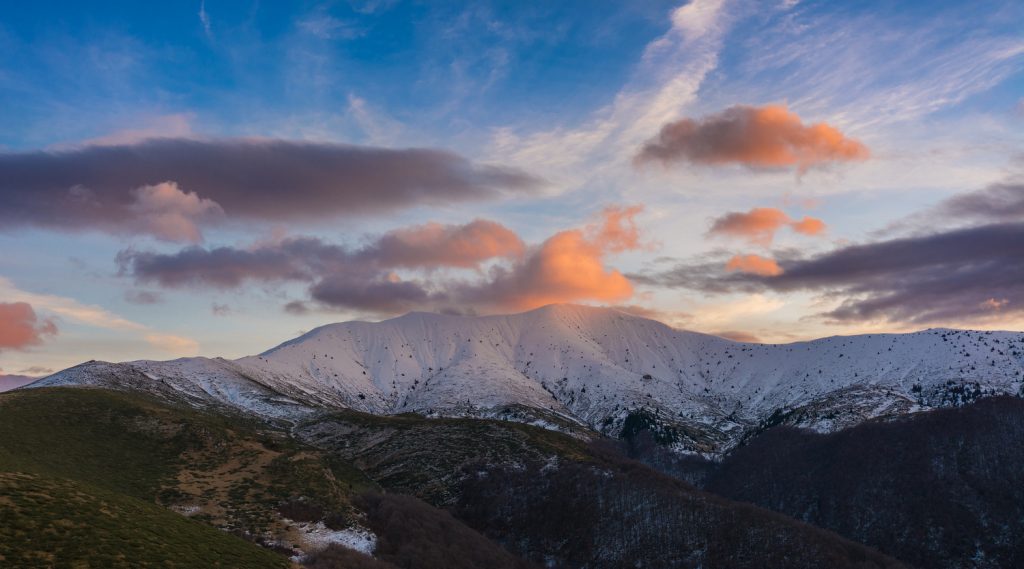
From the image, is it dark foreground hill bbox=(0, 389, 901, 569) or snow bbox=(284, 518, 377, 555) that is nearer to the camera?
dark foreground hill bbox=(0, 389, 901, 569)

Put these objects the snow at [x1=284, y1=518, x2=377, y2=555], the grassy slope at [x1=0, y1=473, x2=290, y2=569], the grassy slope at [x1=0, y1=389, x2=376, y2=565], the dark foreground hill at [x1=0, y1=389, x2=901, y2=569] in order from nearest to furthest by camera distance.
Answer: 1. the grassy slope at [x1=0, y1=473, x2=290, y2=569]
2. the dark foreground hill at [x1=0, y1=389, x2=901, y2=569]
3. the snow at [x1=284, y1=518, x2=377, y2=555]
4. the grassy slope at [x1=0, y1=389, x2=376, y2=565]

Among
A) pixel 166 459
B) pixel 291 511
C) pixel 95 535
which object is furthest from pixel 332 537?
pixel 95 535

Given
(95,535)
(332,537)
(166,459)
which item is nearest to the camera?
(95,535)

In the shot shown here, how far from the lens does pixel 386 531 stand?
378 ft

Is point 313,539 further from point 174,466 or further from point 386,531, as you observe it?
point 174,466

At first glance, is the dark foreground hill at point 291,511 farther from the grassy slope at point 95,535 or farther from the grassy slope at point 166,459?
the grassy slope at point 166,459

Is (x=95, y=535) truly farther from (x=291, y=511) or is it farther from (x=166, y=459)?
(x=166, y=459)

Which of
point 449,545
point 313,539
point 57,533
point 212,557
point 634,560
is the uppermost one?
point 57,533

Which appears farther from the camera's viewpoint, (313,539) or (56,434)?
(56,434)

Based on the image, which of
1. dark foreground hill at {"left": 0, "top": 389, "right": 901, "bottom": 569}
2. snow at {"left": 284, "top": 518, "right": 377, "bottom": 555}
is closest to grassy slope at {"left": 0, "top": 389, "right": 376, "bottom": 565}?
dark foreground hill at {"left": 0, "top": 389, "right": 901, "bottom": 569}

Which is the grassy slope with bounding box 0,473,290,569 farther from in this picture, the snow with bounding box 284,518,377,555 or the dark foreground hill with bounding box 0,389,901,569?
the snow with bounding box 284,518,377,555

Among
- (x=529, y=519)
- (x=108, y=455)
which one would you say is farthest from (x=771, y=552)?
(x=108, y=455)

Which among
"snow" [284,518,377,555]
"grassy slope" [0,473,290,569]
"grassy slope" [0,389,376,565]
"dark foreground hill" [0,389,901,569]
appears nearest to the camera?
"grassy slope" [0,473,290,569]

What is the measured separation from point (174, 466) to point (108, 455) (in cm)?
1090
